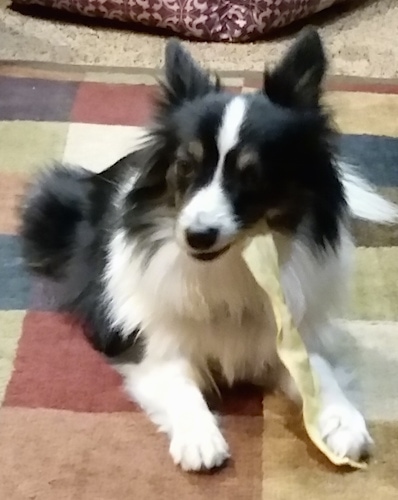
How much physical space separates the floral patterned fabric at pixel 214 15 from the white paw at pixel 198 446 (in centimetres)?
201

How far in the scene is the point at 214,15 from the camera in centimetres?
324

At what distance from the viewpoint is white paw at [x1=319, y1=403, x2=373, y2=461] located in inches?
61.6

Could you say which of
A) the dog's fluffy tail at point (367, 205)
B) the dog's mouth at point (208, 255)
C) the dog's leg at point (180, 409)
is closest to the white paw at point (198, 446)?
the dog's leg at point (180, 409)

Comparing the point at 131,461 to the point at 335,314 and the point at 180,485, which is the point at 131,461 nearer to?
the point at 180,485

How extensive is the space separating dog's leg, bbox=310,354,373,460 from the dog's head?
0.29 meters

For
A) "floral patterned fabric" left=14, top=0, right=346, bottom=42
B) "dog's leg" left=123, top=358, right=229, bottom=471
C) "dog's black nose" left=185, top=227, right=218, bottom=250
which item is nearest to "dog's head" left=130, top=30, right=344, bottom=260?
"dog's black nose" left=185, top=227, right=218, bottom=250

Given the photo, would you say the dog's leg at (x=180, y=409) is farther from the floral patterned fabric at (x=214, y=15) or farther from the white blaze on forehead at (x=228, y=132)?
the floral patterned fabric at (x=214, y=15)

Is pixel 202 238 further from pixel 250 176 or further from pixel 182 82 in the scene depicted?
pixel 182 82

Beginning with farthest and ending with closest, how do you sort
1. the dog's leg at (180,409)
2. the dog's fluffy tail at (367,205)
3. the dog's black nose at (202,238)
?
1. the dog's fluffy tail at (367,205)
2. the dog's leg at (180,409)
3. the dog's black nose at (202,238)

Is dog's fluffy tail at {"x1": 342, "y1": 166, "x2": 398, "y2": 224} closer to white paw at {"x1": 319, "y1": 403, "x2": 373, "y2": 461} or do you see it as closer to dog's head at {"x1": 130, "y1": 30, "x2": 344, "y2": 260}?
dog's head at {"x1": 130, "y1": 30, "x2": 344, "y2": 260}

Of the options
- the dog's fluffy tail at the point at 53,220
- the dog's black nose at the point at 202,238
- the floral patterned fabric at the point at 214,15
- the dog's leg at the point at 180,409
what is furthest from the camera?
the floral patterned fabric at the point at 214,15

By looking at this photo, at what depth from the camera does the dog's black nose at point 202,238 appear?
4.77ft

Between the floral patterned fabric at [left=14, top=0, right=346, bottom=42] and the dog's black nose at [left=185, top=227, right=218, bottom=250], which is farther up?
the dog's black nose at [left=185, top=227, right=218, bottom=250]

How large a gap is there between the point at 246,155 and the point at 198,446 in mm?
520
